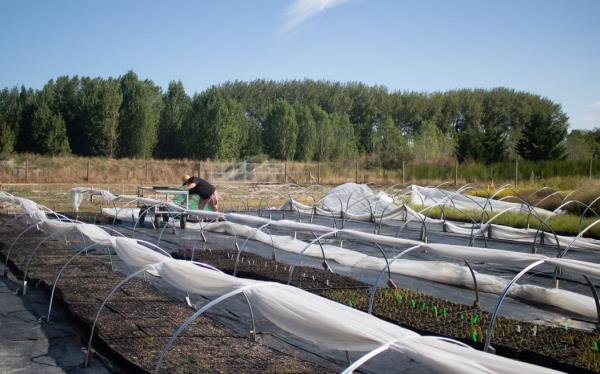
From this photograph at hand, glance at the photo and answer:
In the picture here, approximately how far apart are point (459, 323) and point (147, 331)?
3543mm

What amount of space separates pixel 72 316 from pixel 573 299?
626 cm

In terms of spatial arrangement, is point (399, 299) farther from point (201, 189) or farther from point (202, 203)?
point (202, 203)

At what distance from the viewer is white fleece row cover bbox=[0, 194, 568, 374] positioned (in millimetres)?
2902

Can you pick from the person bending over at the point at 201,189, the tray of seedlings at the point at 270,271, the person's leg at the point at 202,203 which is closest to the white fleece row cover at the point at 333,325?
the tray of seedlings at the point at 270,271

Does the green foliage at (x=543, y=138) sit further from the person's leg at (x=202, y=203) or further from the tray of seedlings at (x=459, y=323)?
the tray of seedlings at (x=459, y=323)

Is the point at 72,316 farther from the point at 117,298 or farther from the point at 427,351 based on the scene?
the point at 427,351

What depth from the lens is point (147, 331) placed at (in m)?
6.04

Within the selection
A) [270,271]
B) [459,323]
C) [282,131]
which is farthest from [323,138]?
[459,323]

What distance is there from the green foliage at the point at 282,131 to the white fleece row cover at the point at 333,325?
49.3m

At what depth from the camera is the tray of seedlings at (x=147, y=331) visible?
5141mm

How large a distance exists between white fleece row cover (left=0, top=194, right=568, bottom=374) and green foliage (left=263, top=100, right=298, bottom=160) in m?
49.3

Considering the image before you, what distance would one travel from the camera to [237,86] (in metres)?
75.1

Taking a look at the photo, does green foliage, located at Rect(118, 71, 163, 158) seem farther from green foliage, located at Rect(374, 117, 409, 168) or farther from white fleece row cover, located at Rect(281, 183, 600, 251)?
white fleece row cover, located at Rect(281, 183, 600, 251)

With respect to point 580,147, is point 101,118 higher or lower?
higher
